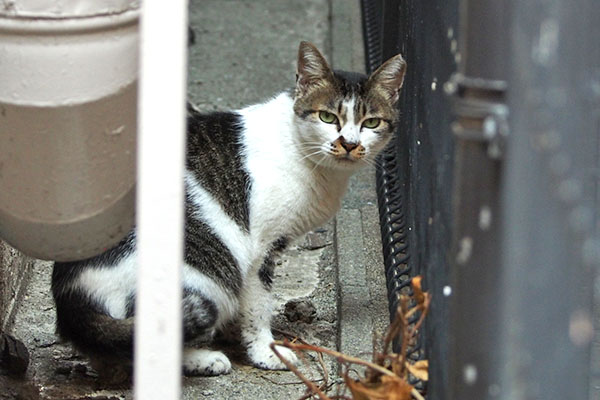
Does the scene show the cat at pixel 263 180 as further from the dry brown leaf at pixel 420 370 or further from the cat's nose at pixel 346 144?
the dry brown leaf at pixel 420 370

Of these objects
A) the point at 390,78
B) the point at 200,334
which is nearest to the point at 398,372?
the point at 200,334

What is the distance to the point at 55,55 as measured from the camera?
7.59 ft

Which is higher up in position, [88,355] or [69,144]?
[69,144]

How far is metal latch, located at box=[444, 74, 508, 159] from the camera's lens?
1.90 m

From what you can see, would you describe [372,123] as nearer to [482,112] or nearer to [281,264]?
[281,264]

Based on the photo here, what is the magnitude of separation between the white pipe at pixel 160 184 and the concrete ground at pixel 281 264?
111 centimetres

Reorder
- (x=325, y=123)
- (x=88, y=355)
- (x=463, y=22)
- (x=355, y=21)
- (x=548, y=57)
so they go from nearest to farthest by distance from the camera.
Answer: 1. (x=548, y=57)
2. (x=463, y=22)
3. (x=88, y=355)
4. (x=325, y=123)
5. (x=355, y=21)

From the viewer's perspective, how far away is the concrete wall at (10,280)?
3461mm

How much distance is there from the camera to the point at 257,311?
3.55 metres

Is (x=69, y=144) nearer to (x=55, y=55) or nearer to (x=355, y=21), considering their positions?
(x=55, y=55)

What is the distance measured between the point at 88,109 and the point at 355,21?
418 centimetres

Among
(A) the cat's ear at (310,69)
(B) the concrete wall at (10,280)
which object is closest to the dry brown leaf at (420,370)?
(A) the cat's ear at (310,69)

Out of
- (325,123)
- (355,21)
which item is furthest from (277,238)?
(355,21)

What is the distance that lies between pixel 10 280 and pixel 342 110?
1326 millimetres
